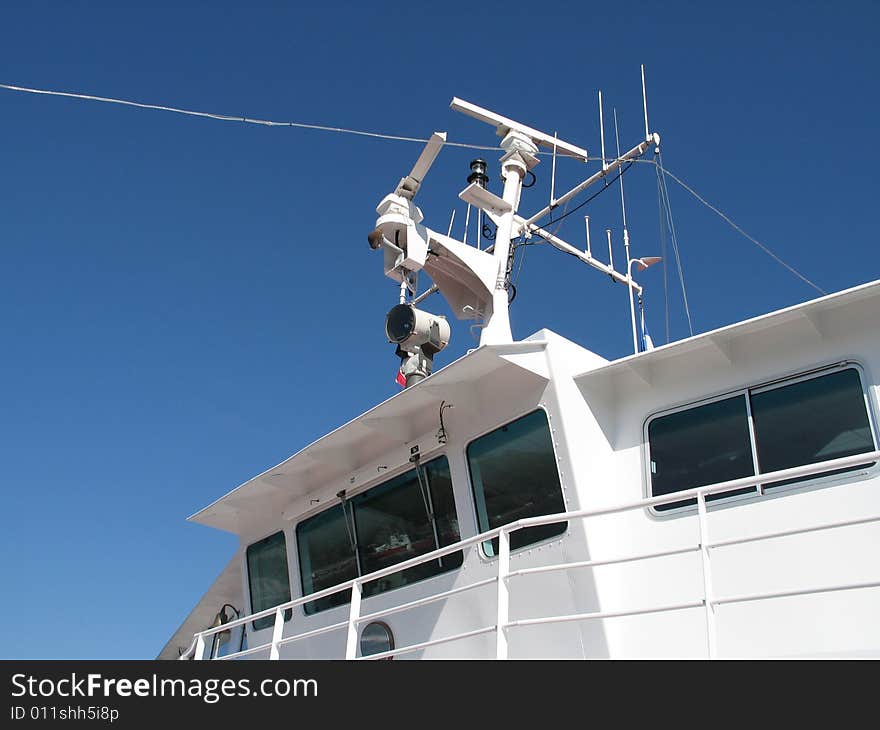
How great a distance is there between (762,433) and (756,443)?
0.10 m

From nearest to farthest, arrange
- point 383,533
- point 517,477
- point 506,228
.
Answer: point 517,477
point 383,533
point 506,228

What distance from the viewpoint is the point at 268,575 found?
13.0 m

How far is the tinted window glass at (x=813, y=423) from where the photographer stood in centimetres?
769

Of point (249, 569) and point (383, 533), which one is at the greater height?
point (249, 569)

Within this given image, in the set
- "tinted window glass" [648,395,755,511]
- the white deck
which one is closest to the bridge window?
"tinted window glass" [648,395,755,511]

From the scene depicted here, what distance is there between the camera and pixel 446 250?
11.0m

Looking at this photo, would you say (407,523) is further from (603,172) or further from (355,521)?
(603,172)

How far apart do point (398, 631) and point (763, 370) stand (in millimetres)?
4624

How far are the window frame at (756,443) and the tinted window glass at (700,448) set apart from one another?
1.6 inches

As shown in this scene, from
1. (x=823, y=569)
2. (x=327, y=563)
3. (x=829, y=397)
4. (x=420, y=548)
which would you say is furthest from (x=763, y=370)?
(x=327, y=563)

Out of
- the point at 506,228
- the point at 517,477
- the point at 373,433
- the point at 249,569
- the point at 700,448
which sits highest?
the point at 506,228

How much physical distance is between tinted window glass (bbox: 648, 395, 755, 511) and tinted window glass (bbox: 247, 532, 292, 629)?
5.89 metres

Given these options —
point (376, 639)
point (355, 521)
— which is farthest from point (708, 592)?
point (355, 521)
